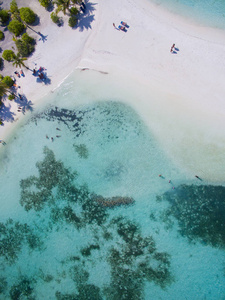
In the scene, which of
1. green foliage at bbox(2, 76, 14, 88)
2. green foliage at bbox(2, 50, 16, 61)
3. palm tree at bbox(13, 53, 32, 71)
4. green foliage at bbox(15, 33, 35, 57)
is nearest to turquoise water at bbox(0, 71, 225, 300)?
green foliage at bbox(2, 76, 14, 88)

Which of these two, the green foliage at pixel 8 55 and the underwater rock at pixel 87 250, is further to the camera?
the green foliage at pixel 8 55

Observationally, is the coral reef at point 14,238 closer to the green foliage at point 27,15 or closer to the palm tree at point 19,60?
the palm tree at point 19,60

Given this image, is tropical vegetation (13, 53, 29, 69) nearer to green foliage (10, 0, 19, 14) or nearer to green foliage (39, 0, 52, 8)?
green foliage (10, 0, 19, 14)

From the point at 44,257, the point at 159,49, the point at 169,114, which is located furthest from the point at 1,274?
the point at 159,49

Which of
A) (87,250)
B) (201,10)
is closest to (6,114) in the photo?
(87,250)

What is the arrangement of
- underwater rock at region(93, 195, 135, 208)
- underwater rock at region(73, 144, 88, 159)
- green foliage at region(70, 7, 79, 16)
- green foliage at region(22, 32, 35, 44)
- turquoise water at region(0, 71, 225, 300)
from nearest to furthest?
1. turquoise water at region(0, 71, 225, 300)
2. green foliage at region(70, 7, 79, 16)
3. underwater rock at region(93, 195, 135, 208)
4. underwater rock at region(73, 144, 88, 159)
5. green foliage at region(22, 32, 35, 44)

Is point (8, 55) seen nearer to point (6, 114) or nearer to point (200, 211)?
point (6, 114)

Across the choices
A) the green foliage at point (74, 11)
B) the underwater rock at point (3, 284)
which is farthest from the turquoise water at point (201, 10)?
the underwater rock at point (3, 284)
